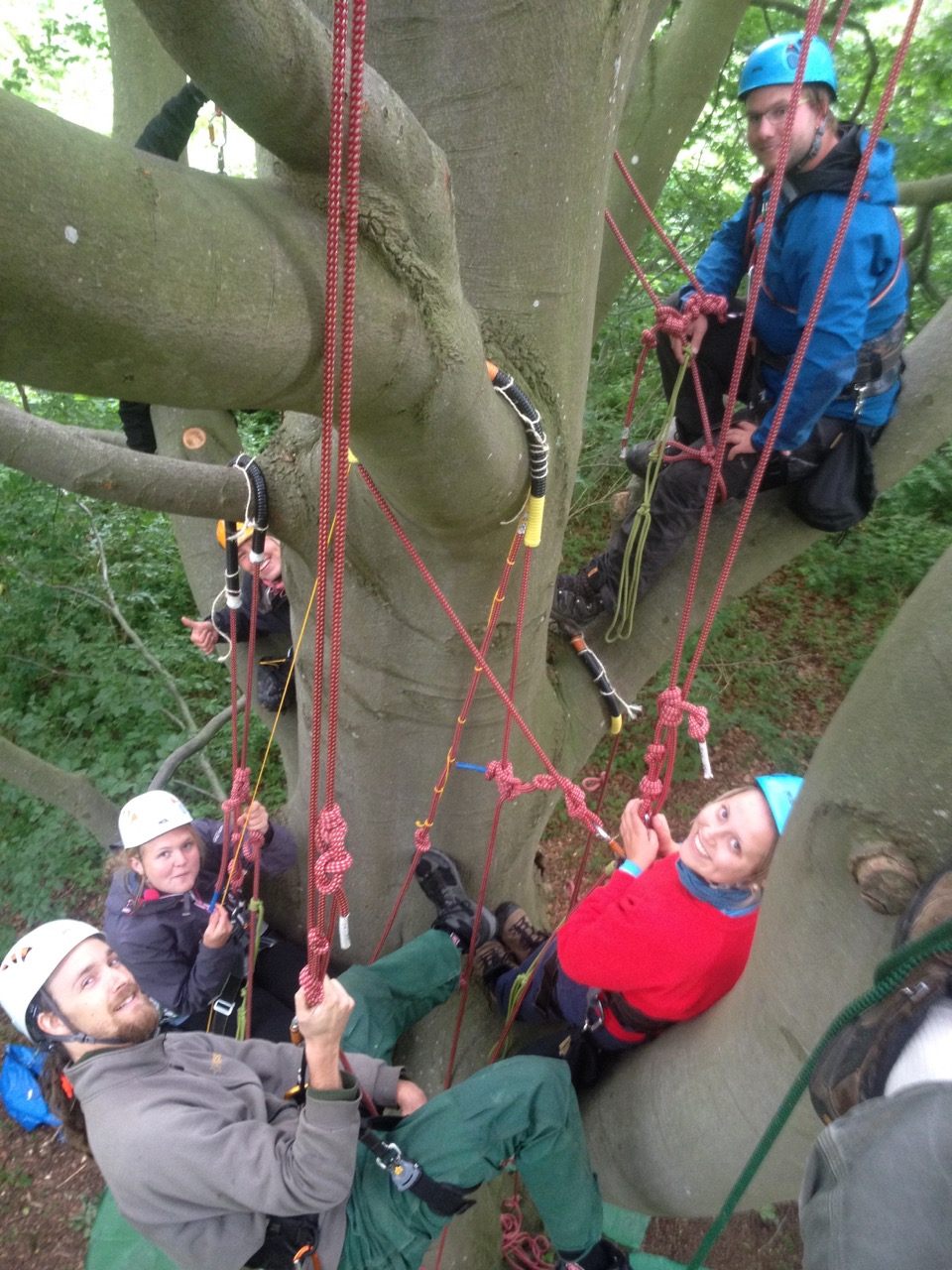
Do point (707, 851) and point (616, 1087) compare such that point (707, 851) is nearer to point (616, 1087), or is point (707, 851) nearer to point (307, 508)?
point (616, 1087)

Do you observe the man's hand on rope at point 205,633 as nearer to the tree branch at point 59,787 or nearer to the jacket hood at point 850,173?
the tree branch at point 59,787

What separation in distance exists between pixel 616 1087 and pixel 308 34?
6.79 ft

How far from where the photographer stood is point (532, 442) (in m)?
1.44

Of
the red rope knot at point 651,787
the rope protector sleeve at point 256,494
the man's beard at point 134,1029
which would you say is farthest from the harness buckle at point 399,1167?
the rope protector sleeve at point 256,494

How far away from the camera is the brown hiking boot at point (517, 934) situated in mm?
2479

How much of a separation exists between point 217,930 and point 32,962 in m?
0.60

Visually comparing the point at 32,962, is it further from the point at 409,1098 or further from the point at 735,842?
the point at 735,842

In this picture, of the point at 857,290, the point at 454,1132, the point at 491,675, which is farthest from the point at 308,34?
the point at 454,1132

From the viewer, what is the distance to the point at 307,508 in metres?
1.67

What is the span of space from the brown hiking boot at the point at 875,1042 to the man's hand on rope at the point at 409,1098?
135cm

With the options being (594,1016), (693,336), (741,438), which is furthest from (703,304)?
(594,1016)

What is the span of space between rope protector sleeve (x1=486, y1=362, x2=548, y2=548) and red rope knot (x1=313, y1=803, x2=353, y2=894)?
66 centimetres

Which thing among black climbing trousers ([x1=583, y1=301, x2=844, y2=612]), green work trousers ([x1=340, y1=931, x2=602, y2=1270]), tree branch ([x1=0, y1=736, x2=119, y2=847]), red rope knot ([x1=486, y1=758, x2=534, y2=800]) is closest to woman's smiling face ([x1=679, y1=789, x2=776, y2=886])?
red rope knot ([x1=486, y1=758, x2=534, y2=800])

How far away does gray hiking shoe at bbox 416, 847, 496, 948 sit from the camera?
2252 millimetres
